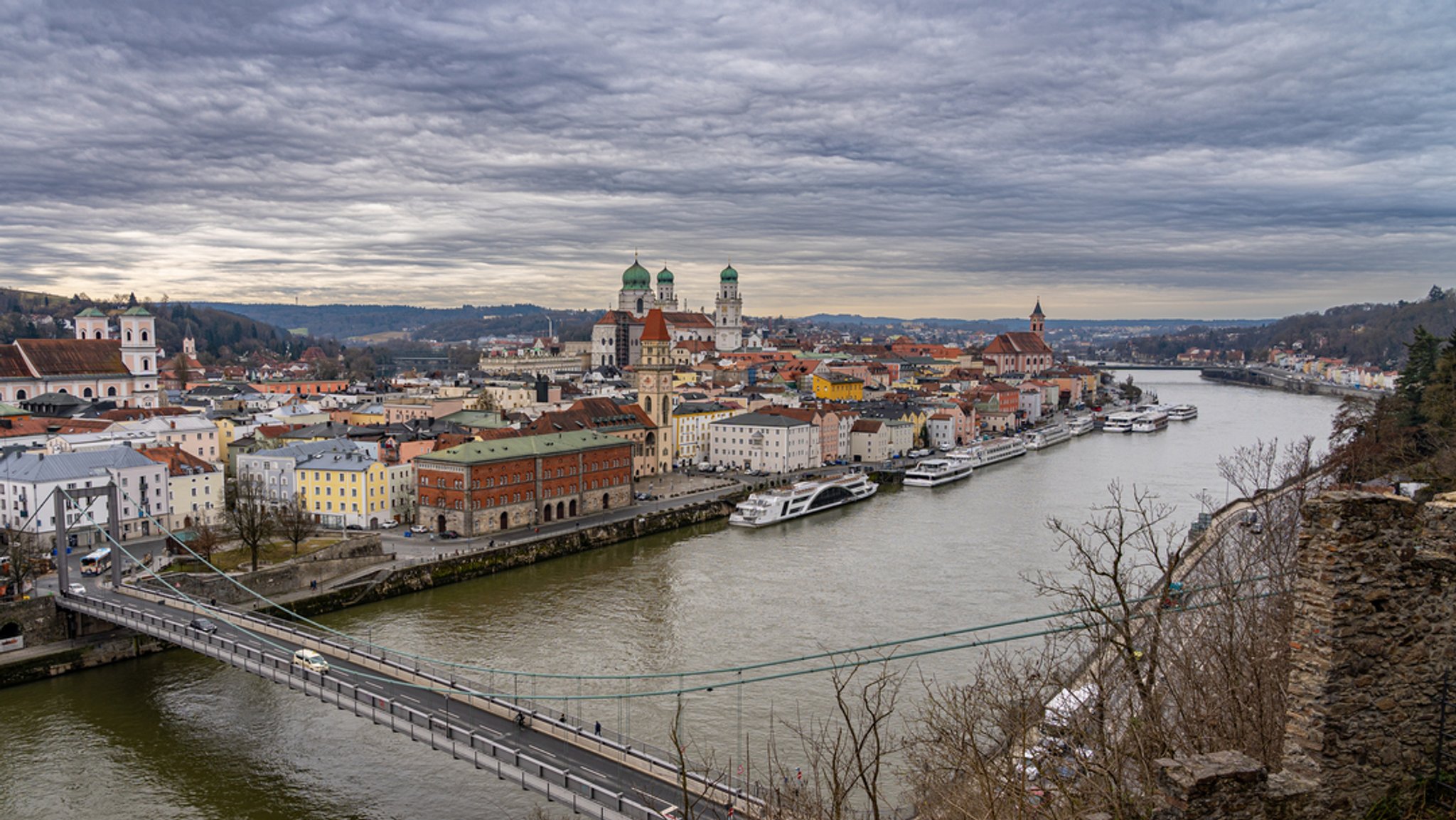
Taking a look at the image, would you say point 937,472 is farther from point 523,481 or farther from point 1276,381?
point 1276,381

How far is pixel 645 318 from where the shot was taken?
169ft

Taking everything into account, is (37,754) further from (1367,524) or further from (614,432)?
(614,432)

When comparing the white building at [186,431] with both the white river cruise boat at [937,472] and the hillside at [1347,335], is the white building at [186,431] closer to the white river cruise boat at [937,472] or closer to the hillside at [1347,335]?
the white river cruise boat at [937,472]

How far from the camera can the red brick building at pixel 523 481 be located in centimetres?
1802

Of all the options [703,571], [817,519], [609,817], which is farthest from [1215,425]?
[609,817]

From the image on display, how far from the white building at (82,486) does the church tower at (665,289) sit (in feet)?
140

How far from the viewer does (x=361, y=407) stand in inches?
1168

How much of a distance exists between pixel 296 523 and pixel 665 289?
44544 mm

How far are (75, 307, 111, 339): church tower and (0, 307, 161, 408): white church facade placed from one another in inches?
204

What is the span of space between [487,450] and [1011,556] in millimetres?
9469

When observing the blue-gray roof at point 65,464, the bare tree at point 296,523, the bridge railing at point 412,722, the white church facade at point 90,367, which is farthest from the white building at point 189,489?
the white church facade at point 90,367

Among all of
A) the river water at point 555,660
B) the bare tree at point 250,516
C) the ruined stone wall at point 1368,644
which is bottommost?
the river water at point 555,660

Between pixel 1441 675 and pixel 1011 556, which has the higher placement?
pixel 1441 675

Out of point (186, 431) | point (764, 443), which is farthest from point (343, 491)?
point (764, 443)
